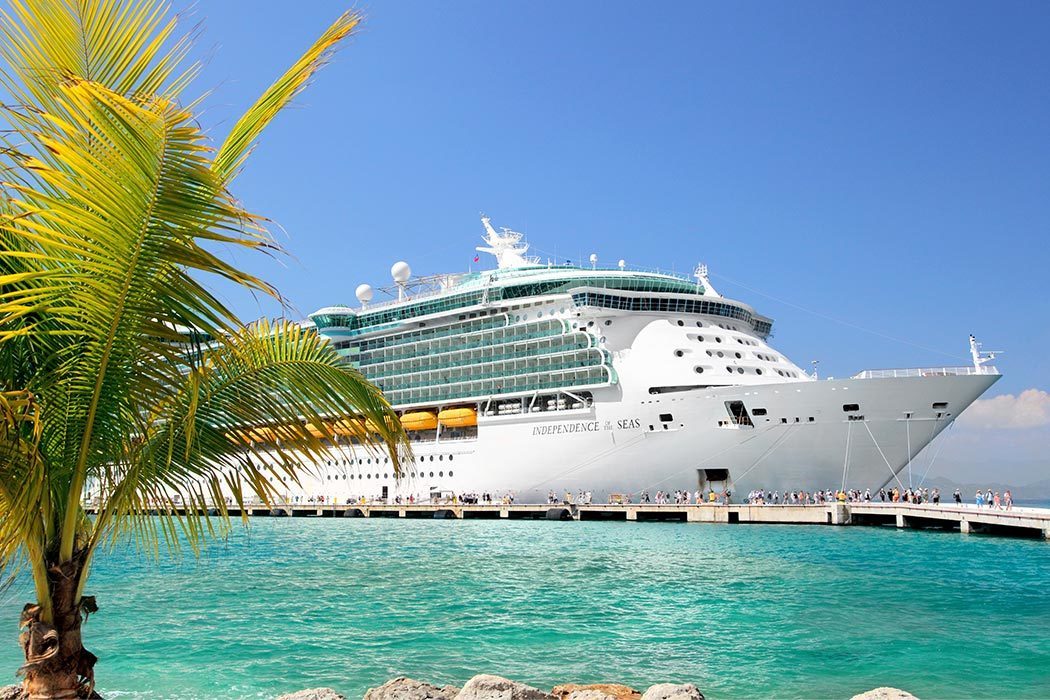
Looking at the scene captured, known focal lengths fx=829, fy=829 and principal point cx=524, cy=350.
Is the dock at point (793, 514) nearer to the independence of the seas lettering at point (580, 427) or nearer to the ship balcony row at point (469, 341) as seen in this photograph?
the independence of the seas lettering at point (580, 427)

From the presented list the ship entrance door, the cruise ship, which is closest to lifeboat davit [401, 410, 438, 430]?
the cruise ship

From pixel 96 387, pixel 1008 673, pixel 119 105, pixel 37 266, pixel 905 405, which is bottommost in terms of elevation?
pixel 1008 673

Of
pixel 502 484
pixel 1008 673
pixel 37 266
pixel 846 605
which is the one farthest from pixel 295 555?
pixel 37 266

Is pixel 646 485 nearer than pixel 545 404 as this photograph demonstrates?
Yes

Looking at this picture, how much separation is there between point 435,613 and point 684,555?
1106cm

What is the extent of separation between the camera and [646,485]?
36688 millimetres

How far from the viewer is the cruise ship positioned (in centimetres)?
3136

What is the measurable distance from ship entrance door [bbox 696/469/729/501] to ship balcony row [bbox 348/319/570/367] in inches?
360

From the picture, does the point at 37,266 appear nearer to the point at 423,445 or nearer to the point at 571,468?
the point at 571,468

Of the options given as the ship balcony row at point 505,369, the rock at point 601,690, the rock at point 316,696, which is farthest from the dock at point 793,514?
the rock at point 316,696

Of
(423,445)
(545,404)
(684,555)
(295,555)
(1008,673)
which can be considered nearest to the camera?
(1008,673)

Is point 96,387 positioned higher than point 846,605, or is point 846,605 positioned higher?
point 96,387

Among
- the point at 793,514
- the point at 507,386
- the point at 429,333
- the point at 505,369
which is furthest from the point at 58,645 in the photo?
the point at 429,333

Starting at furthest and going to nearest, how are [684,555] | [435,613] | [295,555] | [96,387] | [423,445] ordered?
[423,445]
[295,555]
[684,555]
[435,613]
[96,387]
